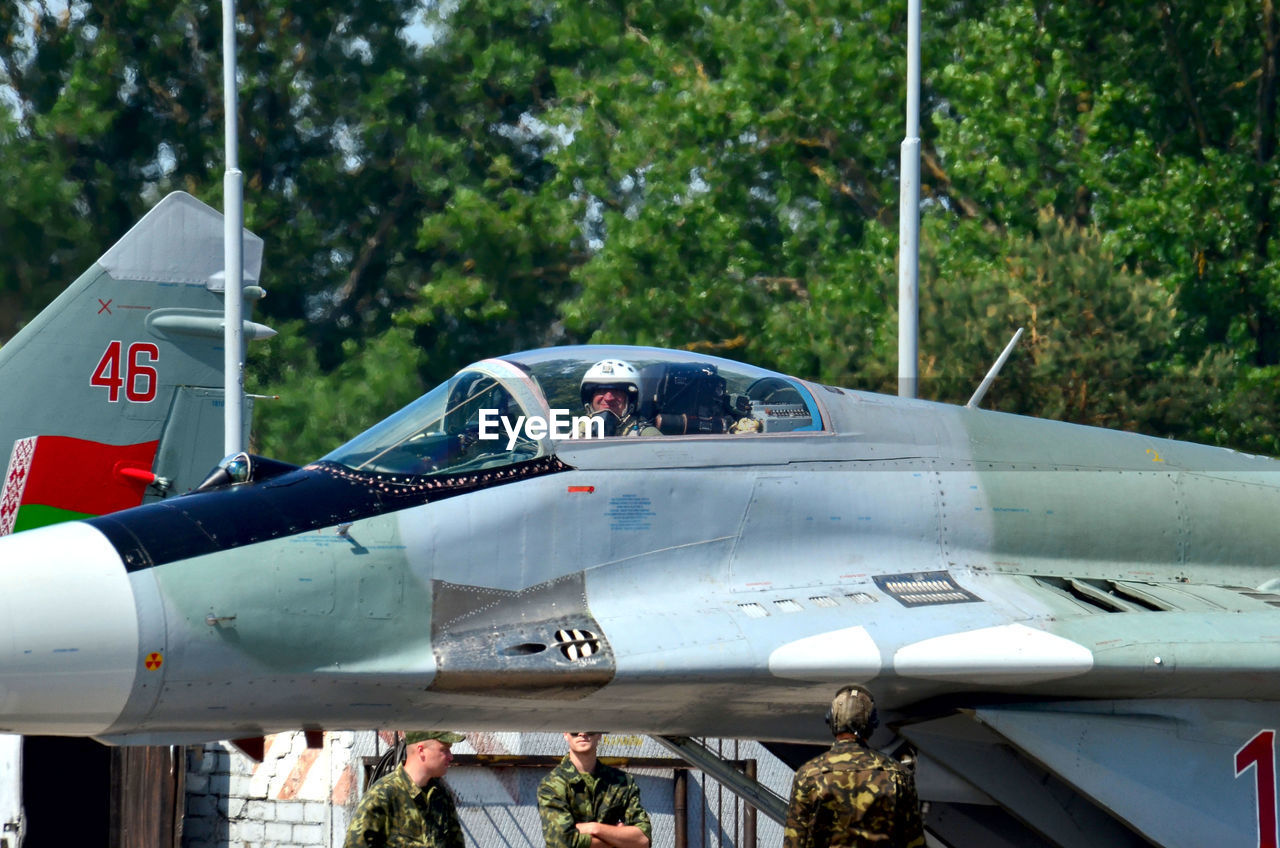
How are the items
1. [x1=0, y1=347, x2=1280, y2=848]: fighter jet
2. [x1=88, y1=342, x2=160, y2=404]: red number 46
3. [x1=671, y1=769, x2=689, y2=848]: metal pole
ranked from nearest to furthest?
[x1=0, y1=347, x2=1280, y2=848]: fighter jet
[x1=671, y1=769, x2=689, y2=848]: metal pole
[x1=88, y1=342, x2=160, y2=404]: red number 46

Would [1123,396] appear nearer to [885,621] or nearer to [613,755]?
[613,755]

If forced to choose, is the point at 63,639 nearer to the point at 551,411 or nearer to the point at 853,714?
the point at 551,411

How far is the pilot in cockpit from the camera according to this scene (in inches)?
284

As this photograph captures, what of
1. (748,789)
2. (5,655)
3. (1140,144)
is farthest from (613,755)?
(1140,144)

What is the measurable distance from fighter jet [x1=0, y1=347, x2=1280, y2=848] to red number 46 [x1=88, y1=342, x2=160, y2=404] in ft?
18.4

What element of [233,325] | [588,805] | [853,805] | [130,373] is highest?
[233,325]

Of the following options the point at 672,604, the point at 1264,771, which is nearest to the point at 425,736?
the point at 672,604

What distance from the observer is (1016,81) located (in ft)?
81.0

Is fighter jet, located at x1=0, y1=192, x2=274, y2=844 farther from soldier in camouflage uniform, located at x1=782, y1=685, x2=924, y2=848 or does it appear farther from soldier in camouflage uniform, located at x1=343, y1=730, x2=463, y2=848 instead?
soldier in camouflage uniform, located at x1=782, y1=685, x2=924, y2=848

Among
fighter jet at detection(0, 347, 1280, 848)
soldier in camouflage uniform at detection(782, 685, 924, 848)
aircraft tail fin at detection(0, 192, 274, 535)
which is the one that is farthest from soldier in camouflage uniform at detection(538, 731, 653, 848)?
aircraft tail fin at detection(0, 192, 274, 535)

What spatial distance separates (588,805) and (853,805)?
5.07 ft

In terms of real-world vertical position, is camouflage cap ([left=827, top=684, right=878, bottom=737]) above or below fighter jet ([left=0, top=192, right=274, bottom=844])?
below

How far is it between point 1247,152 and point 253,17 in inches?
781

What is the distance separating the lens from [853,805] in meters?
6.04
